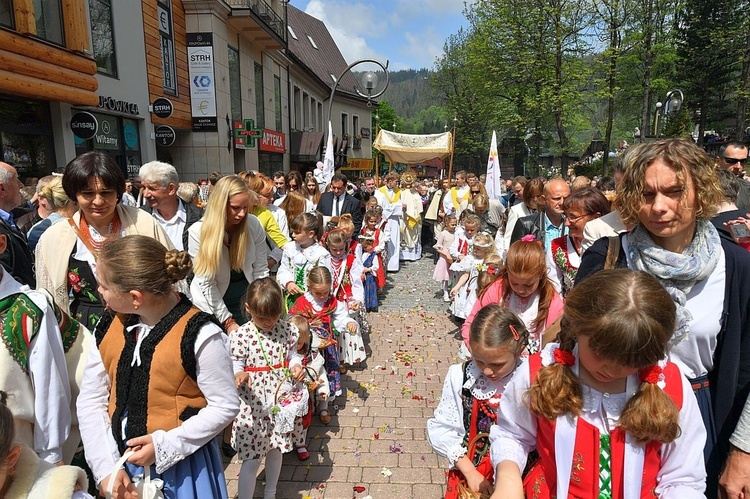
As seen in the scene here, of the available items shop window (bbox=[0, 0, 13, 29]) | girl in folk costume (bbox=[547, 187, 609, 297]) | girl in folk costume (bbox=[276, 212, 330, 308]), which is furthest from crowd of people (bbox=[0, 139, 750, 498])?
shop window (bbox=[0, 0, 13, 29])

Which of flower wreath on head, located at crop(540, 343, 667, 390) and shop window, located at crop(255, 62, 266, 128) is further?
shop window, located at crop(255, 62, 266, 128)

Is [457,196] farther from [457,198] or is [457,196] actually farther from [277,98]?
[277,98]

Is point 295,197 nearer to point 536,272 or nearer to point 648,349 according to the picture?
point 536,272

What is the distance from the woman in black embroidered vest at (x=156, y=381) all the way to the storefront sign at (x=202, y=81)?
16.0 metres

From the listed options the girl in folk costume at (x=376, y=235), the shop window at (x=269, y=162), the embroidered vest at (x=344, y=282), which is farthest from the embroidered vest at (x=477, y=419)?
the shop window at (x=269, y=162)

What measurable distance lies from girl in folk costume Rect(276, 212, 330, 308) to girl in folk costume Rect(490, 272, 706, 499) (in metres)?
3.62

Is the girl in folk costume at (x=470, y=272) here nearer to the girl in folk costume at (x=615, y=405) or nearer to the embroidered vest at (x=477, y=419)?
the embroidered vest at (x=477, y=419)

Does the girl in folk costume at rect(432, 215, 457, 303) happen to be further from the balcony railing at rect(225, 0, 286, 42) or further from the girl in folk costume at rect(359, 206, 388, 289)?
the balcony railing at rect(225, 0, 286, 42)

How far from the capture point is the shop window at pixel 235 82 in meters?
18.0

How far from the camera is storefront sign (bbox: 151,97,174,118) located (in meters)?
13.5

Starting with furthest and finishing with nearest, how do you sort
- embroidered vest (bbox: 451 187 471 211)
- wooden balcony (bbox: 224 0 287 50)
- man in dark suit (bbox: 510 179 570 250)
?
wooden balcony (bbox: 224 0 287 50), embroidered vest (bbox: 451 187 471 211), man in dark suit (bbox: 510 179 570 250)

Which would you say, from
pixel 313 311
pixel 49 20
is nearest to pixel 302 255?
pixel 313 311

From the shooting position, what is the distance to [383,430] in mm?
4207

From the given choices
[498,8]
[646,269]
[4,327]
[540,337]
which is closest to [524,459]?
[646,269]
